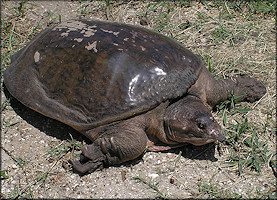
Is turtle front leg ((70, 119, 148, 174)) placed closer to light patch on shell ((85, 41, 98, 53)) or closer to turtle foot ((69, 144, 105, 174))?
turtle foot ((69, 144, 105, 174))

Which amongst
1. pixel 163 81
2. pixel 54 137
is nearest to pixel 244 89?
pixel 163 81

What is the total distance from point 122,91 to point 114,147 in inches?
17.1

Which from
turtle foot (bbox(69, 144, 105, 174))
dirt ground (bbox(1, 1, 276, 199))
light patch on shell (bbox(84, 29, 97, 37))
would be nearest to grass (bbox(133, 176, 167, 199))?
dirt ground (bbox(1, 1, 276, 199))

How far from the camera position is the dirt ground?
2.56 m

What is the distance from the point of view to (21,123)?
3.14m

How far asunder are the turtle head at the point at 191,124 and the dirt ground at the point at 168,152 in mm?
248

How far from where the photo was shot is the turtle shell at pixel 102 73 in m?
2.59

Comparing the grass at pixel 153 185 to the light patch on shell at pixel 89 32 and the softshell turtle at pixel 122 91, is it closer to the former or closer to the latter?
the softshell turtle at pixel 122 91

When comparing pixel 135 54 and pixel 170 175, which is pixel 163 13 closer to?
pixel 135 54

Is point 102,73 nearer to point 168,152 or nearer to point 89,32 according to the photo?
point 89,32

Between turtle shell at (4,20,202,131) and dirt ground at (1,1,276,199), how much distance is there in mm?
335

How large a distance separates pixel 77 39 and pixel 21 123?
3.26ft

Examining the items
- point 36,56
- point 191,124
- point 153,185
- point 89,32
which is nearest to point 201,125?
point 191,124

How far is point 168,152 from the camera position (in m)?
2.80
